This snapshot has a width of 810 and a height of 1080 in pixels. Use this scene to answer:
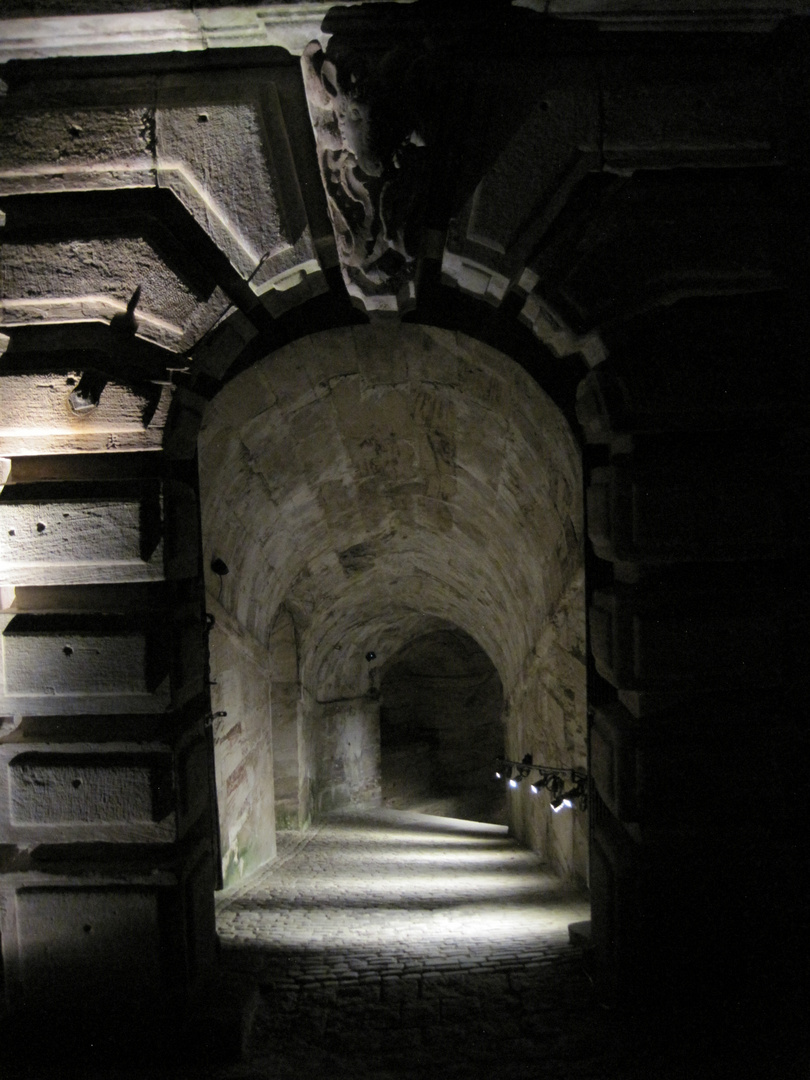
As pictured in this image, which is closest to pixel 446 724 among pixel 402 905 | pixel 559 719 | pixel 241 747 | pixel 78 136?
pixel 241 747

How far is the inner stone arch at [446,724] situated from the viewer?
14.0m

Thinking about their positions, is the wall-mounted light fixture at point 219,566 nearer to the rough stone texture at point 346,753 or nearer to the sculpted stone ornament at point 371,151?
the sculpted stone ornament at point 371,151

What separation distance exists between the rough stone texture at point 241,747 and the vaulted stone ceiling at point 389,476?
13.7 inches

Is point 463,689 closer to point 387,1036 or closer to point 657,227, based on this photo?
point 387,1036

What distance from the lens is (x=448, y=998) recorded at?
349cm

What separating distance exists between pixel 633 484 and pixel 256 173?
6.21 feet

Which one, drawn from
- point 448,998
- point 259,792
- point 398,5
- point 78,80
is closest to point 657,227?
point 398,5

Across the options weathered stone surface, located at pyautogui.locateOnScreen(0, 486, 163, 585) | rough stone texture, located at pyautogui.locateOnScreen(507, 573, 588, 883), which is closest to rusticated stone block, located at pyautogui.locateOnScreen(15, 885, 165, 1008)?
weathered stone surface, located at pyautogui.locateOnScreen(0, 486, 163, 585)

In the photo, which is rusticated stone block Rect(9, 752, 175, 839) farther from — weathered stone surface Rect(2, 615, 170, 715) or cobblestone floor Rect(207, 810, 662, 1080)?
cobblestone floor Rect(207, 810, 662, 1080)

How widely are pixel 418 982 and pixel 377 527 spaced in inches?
189

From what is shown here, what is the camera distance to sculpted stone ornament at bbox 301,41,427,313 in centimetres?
267

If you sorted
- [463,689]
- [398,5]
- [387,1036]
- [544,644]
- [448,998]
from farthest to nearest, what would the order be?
1. [463,689]
2. [544,644]
3. [448,998]
4. [387,1036]
5. [398,5]

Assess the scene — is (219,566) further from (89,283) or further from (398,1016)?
(398,1016)

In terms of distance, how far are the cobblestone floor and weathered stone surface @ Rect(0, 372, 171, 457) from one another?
2542 millimetres
